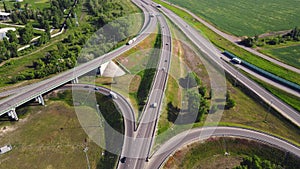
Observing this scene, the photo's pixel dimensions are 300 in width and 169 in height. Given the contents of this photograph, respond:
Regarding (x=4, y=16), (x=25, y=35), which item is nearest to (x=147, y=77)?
(x=25, y=35)

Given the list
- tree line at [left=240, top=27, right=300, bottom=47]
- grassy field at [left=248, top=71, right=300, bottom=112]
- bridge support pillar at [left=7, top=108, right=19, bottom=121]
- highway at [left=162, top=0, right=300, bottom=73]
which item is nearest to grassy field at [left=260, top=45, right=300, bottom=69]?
highway at [left=162, top=0, right=300, bottom=73]

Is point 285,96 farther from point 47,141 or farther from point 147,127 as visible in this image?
point 47,141

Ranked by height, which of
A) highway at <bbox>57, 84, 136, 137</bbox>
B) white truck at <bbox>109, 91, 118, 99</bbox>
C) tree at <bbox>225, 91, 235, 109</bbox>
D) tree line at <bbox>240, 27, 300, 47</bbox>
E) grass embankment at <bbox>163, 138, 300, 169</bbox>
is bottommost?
grass embankment at <bbox>163, 138, 300, 169</bbox>

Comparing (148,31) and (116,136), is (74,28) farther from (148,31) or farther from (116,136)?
(116,136)

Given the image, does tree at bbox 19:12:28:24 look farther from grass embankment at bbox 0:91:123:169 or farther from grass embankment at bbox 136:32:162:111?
grass embankment at bbox 136:32:162:111

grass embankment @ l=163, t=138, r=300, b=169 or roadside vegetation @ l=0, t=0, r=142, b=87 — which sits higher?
roadside vegetation @ l=0, t=0, r=142, b=87
